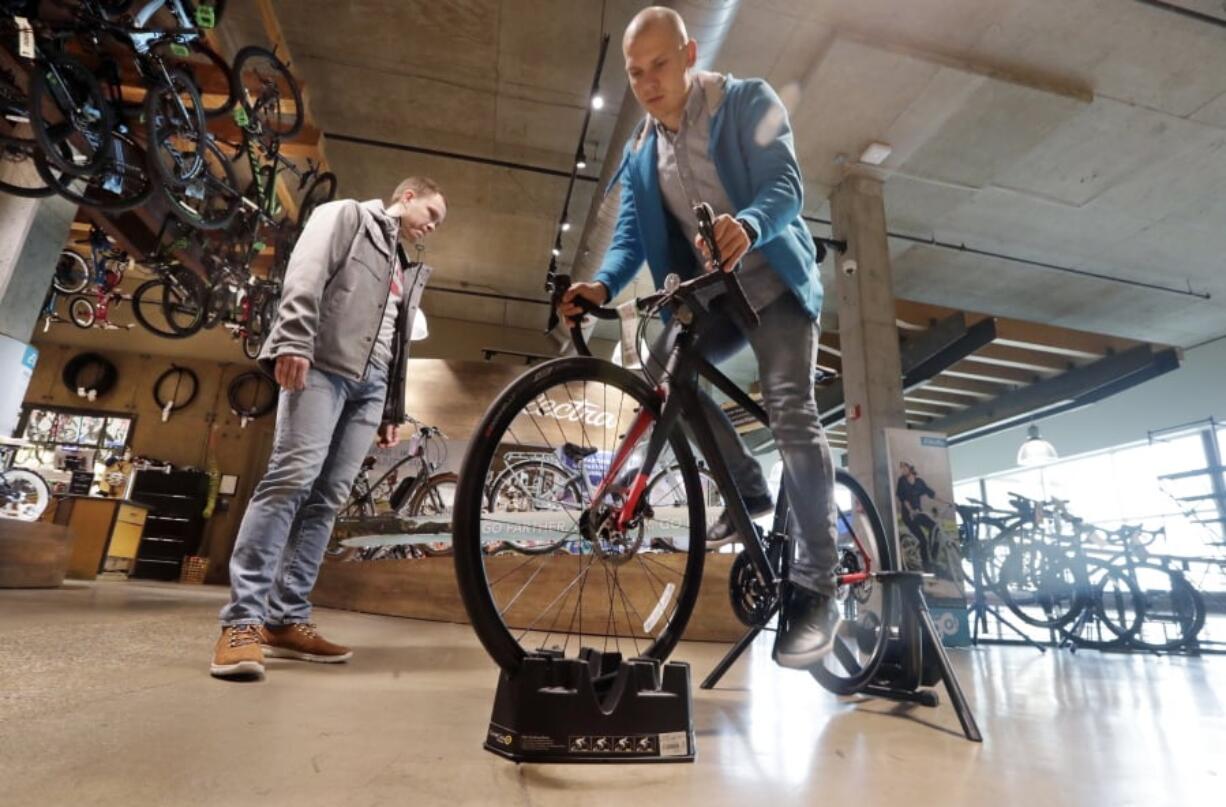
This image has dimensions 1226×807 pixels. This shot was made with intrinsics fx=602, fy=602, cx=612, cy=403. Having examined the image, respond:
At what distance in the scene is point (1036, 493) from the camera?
13.6m

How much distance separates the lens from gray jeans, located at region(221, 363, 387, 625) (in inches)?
67.0

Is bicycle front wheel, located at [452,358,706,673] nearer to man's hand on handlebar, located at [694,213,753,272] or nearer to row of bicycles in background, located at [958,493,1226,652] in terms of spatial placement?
man's hand on handlebar, located at [694,213,753,272]

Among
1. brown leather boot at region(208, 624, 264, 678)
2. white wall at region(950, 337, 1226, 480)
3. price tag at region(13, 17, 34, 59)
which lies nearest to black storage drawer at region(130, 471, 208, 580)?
price tag at region(13, 17, 34, 59)

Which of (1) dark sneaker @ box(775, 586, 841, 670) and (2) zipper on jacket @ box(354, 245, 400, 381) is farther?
(2) zipper on jacket @ box(354, 245, 400, 381)

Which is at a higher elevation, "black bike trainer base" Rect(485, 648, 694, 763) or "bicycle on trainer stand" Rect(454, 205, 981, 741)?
"bicycle on trainer stand" Rect(454, 205, 981, 741)

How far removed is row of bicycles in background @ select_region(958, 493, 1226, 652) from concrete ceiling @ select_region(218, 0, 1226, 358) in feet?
10.8

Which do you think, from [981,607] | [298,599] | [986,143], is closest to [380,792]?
[298,599]

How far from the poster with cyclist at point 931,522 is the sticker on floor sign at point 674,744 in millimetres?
4410

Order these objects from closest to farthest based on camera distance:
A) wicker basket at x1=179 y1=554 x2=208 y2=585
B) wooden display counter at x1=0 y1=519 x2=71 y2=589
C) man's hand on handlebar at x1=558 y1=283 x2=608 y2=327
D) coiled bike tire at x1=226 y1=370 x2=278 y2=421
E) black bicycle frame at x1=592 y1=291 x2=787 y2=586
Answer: black bicycle frame at x1=592 y1=291 x2=787 y2=586 < man's hand on handlebar at x1=558 y1=283 x2=608 y2=327 < wooden display counter at x1=0 y1=519 x2=71 y2=589 < wicker basket at x1=179 y1=554 x2=208 y2=585 < coiled bike tire at x1=226 y1=370 x2=278 y2=421

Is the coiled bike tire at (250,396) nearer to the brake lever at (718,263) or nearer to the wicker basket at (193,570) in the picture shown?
the wicker basket at (193,570)

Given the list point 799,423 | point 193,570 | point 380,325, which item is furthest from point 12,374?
point 193,570

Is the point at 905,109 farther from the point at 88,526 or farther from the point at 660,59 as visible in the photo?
the point at 88,526

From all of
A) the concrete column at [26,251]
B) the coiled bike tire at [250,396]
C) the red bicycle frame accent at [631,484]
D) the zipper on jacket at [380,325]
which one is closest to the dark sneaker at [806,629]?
the red bicycle frame accent at [631,484]

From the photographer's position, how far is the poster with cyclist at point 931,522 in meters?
4.80
